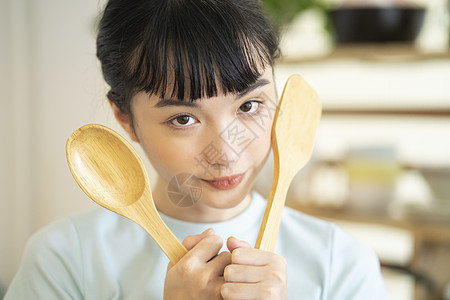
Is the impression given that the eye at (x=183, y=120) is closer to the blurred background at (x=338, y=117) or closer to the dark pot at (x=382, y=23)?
the blurred background at (x=338, y=117)

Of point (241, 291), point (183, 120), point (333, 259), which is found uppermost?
point (183, 120)

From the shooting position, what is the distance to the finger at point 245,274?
388 mm

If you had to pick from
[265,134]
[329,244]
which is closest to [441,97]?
[329,244]

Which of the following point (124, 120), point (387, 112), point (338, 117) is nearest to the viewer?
point (124, 120)

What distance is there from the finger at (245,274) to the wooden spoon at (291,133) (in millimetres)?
45

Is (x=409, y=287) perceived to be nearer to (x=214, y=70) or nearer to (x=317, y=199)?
(x=317, y=199)

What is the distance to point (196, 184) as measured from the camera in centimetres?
47

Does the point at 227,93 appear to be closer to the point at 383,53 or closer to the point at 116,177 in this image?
the point at 116,177

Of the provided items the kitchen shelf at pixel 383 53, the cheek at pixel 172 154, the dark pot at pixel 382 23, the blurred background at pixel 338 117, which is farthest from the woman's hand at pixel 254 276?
the dark pot at pixel 382 23

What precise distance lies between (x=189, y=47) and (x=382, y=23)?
905mm

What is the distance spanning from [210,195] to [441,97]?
4.18 ft

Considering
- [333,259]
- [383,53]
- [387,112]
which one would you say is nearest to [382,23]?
[383,53]

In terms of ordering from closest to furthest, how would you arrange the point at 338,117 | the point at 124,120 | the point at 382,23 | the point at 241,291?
the point at 241,291 < the point at 124,120 < the point at 382,23 < the point at 338,117

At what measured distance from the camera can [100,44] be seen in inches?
21.2
